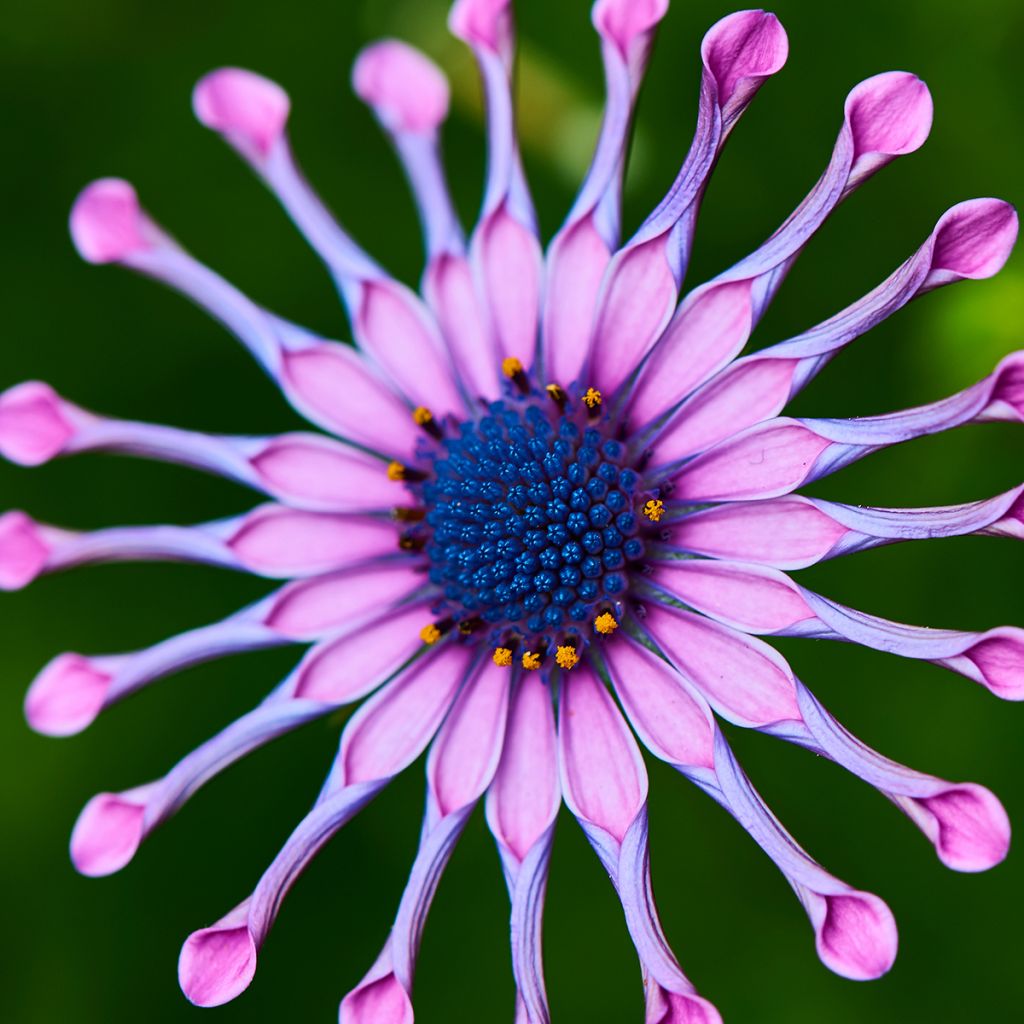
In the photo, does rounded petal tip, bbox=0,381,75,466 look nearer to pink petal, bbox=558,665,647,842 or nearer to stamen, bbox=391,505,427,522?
stamen, bbox=391,505,427,522

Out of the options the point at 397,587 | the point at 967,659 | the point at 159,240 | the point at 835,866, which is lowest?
the point at 835,866

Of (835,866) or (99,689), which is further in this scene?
(835,866)

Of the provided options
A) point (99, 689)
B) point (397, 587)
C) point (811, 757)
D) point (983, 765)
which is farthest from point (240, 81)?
point (983, 765)

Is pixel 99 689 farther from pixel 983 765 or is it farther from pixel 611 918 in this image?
pixel 983 765

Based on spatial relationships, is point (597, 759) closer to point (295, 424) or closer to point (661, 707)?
point (661, 707)

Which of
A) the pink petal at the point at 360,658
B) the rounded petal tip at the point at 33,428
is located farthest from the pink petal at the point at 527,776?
the rounded petal tip at the point at 33,428

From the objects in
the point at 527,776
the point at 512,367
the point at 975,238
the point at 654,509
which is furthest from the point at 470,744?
the point at 975,238

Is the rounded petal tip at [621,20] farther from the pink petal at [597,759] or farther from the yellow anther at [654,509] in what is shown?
the pink petal at [597,759]
